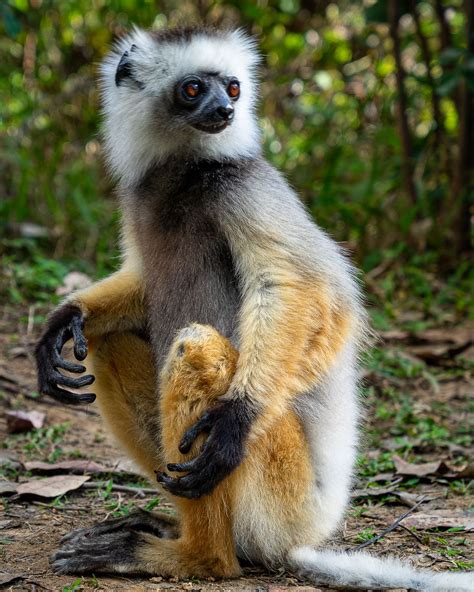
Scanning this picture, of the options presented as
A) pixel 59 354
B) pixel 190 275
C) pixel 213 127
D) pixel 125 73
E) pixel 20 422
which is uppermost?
pixel 125 73

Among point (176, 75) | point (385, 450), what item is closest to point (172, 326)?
point (176, 75)

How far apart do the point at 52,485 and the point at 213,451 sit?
1.76 metres

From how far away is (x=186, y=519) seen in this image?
161 inches

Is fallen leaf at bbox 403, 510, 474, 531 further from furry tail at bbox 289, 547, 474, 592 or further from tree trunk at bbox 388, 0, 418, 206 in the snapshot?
tree trunk at bbox 388, 0, 418, 206

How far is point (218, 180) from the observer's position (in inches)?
181

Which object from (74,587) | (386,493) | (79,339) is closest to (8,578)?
(74,587)

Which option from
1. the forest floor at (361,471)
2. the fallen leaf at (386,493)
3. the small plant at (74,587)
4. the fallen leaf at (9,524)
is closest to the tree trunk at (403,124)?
the forest floor at (361,471)

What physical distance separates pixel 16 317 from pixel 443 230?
4.81m

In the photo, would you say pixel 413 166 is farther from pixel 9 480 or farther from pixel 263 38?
pixel 9 480

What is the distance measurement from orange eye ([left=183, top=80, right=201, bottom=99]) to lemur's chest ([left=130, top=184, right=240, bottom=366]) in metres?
0.73

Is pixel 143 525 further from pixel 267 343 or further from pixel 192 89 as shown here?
pixel 192 89

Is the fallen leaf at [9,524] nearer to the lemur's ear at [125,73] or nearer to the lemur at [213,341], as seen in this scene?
the lemur at [213,341]

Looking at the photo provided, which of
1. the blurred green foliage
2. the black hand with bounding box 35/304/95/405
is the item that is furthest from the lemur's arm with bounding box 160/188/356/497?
the blurred green foliage

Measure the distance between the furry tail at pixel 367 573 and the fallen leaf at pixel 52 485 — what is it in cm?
164
